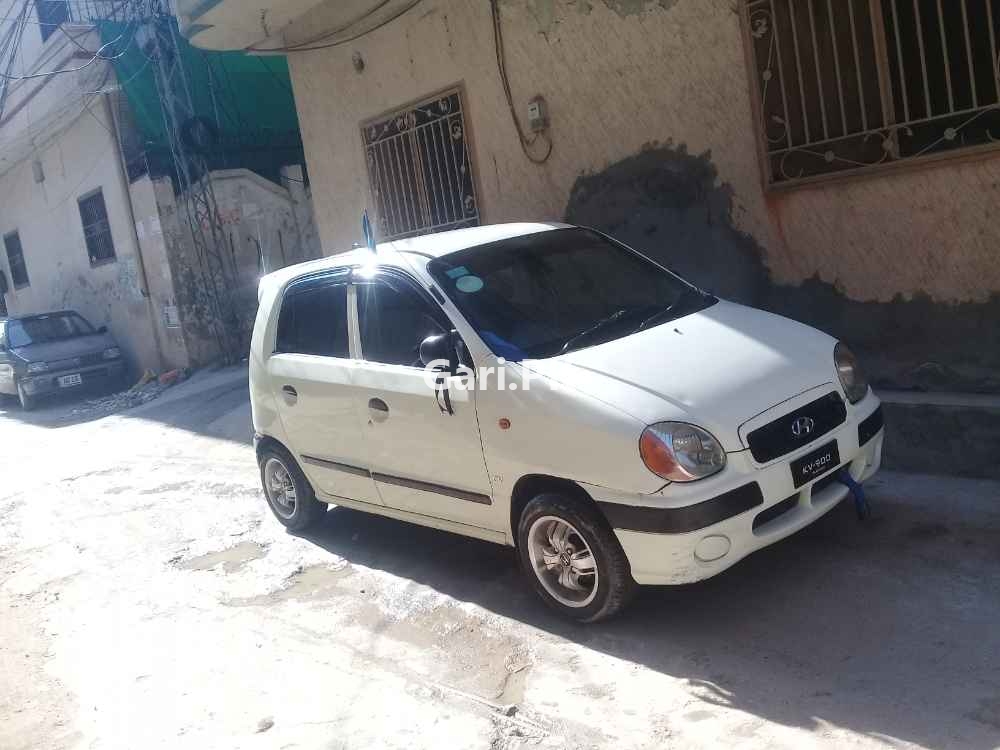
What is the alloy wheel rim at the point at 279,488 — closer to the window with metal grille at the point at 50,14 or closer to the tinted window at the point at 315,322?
the tinted window at the point at 315,322

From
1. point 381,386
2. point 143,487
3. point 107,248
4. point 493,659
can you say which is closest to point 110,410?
point 107,248

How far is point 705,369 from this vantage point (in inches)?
158

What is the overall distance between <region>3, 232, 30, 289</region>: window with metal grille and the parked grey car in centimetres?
584

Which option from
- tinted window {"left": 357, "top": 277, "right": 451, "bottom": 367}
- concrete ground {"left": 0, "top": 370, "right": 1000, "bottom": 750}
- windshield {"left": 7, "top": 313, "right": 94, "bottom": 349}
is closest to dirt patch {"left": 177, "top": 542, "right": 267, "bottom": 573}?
concrete ground {"left": 0, "top": 370, "right": 1000, "bottom": 750}

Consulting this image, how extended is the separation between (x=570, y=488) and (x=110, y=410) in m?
12.0

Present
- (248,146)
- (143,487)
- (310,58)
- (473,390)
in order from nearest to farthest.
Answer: (473,390)
(143,487)
(310,58)
(248,146)

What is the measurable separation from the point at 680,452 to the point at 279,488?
3.42 meters

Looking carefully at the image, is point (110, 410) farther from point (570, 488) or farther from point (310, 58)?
point (570, 488)

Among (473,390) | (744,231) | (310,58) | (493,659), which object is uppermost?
(310,58)

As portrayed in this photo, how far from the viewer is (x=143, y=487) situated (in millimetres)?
8500

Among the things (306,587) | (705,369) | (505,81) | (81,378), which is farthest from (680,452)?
(81,378)

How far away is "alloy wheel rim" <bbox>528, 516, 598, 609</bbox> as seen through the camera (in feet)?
13.4

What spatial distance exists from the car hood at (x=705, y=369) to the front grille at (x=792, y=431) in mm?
74

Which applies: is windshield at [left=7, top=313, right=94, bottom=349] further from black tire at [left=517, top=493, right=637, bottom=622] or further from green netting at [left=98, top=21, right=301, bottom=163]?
black tire at [left=517, top=493, right=637, bottom=622]
